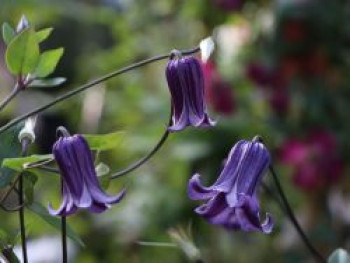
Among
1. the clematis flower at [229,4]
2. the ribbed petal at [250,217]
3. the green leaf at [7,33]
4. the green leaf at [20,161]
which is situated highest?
the clematis flower at [229,4]

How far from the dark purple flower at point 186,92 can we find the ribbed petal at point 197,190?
0.05 m

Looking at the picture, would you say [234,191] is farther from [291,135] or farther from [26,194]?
[291,135]

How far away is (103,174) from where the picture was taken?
2.93ft

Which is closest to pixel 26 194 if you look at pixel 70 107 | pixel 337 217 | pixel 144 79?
pixel 337 217

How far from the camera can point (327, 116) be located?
2291 millimetres

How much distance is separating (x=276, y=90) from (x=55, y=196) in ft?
2.29

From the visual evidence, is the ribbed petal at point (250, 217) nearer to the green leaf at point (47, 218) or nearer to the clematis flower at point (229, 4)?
the green leaf at point (47, 218)

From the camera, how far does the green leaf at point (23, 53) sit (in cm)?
85

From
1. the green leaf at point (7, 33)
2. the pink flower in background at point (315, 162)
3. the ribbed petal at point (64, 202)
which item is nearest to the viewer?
the ribbed petal at point (64, 202)

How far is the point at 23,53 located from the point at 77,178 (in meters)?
0.13

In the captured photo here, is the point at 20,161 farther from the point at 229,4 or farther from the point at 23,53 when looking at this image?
the point at 229,4

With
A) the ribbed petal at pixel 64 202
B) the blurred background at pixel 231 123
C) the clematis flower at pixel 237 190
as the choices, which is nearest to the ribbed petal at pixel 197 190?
the clematis flower at pixel 237 190

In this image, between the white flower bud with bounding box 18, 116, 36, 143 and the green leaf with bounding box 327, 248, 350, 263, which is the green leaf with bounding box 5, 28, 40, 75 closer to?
the white flower bud with bounding box 18, 116, 36, 143

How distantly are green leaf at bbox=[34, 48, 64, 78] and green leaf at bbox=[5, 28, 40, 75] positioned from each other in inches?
0.6
